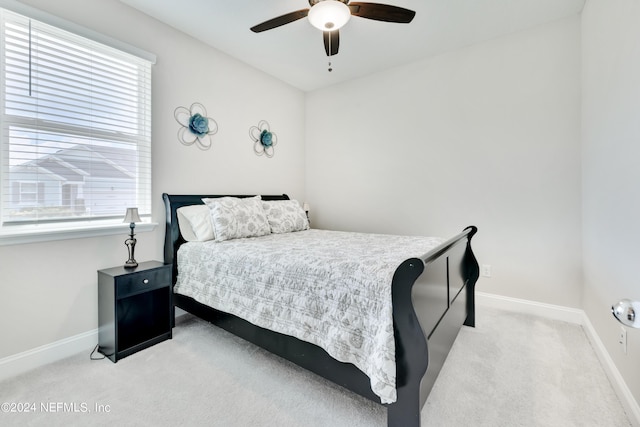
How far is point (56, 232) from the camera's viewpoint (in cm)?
199

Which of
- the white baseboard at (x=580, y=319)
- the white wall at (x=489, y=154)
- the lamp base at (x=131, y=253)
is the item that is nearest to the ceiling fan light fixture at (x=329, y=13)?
the white wall at (x=489, y=154)

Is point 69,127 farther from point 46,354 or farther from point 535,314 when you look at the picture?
point 535,314

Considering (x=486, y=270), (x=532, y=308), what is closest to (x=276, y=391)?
(x=486, y=270)

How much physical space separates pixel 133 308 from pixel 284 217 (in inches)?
63.8

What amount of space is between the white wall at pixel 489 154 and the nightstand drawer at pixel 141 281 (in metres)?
2.43

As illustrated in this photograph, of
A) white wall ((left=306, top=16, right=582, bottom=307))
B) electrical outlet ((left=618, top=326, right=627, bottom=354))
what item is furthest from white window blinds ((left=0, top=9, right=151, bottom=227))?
electrical outlet ((left=618, top=326, right=627, bottom=354))

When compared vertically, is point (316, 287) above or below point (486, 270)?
above

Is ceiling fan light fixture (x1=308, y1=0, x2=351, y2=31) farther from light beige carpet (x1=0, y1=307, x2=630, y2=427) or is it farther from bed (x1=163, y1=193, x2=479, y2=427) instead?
light beige carpet (x1=0, y1=307, x2=630, y2=427)

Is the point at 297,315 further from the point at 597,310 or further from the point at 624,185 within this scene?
the point at 597,310

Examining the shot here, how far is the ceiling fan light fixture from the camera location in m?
1.79

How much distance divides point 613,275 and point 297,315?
1983 mm

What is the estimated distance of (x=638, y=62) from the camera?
1.42 metres

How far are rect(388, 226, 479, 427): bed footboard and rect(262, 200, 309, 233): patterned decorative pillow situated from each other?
5.83 ft

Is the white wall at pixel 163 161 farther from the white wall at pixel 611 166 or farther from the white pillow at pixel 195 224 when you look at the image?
the white wall at pixel 611 166
